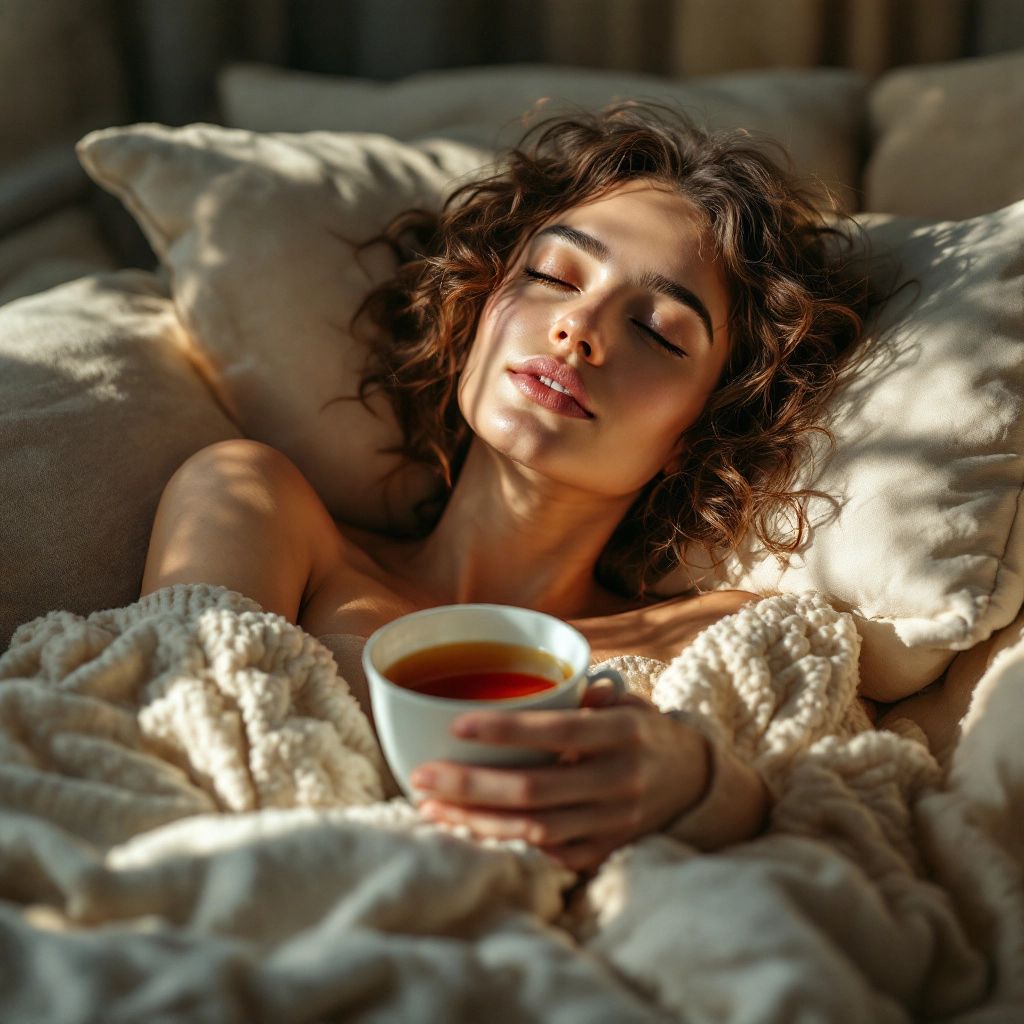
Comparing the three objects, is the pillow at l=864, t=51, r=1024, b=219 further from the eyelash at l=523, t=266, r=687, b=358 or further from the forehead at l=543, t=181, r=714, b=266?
the eyelash at l=523, t=266, r=687, b=358

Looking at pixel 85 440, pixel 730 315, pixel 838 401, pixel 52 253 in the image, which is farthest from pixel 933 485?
pixel 52 253

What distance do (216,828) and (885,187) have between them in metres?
1.49

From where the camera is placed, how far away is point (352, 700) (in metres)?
1.06

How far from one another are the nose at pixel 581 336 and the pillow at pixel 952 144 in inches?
29.8

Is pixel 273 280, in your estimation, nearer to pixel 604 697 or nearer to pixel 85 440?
pixel 85 440

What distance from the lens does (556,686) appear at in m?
0.92

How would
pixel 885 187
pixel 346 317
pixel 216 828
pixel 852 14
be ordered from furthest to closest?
pixel 852 14, pixel 885 187, pixel 346 317, pixel 216 828

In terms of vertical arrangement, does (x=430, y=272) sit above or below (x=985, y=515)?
above

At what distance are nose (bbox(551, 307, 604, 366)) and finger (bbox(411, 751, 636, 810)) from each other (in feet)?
1.83

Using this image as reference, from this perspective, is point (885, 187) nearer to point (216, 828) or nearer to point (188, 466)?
point (188, 466)

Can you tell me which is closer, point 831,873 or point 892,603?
point 831,873

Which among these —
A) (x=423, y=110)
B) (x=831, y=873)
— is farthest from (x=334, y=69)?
(x=831, y=873)

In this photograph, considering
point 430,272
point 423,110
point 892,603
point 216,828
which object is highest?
point 423,110

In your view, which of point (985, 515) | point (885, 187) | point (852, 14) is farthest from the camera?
point (852, 14)
